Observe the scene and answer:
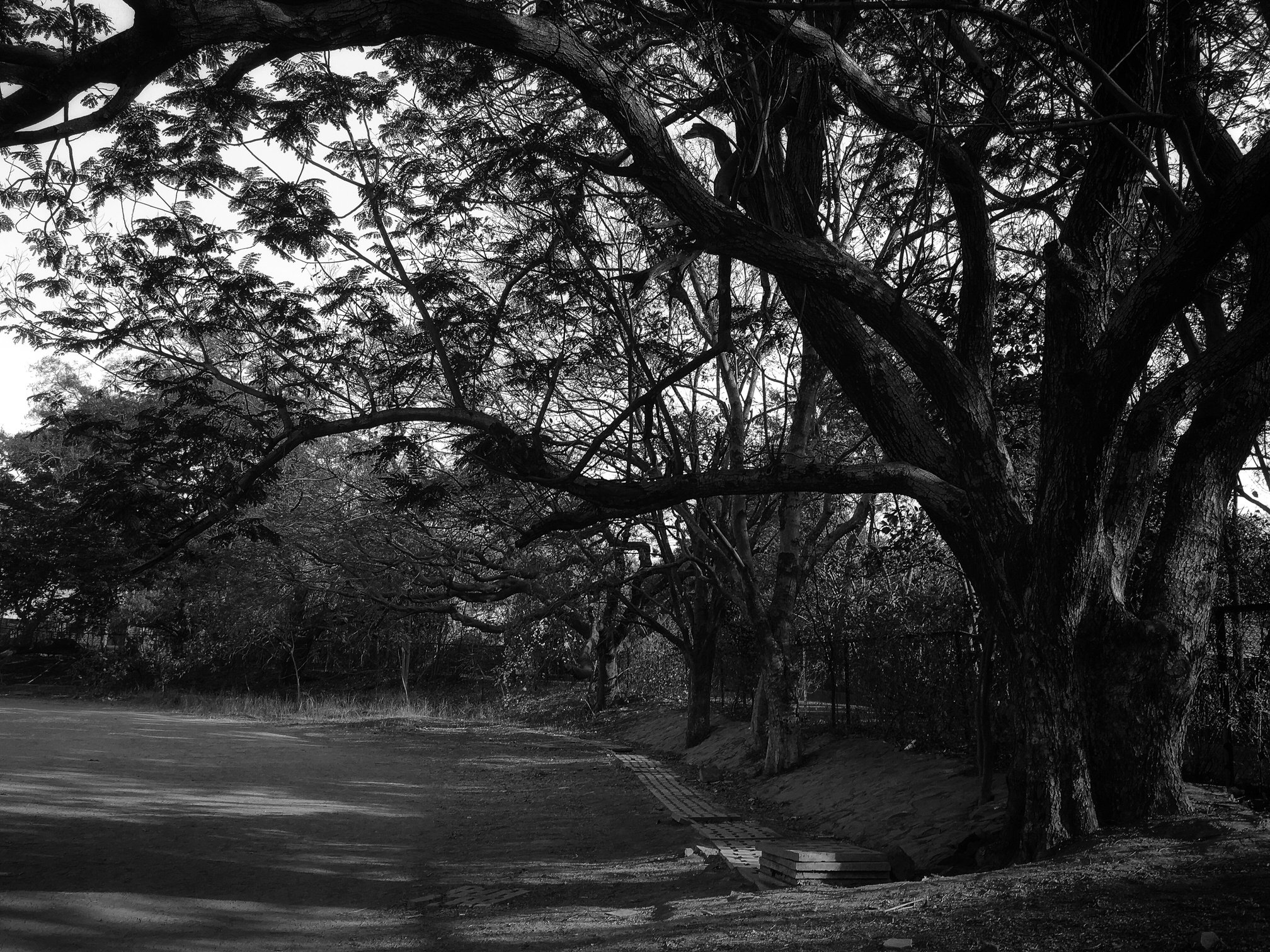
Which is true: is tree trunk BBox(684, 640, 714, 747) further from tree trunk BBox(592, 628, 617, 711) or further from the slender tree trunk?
the slender tree trunk

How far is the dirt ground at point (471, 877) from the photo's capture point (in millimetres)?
4453

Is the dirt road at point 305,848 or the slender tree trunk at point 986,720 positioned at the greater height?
the slender tree trunk at point 986,720

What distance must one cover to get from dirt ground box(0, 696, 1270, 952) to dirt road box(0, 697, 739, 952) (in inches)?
1.3

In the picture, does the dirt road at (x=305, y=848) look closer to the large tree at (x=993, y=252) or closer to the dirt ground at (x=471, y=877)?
the dirt ground at (x=471, y=877)

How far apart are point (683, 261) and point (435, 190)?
3.83 m

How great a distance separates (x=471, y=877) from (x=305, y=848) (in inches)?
79.5

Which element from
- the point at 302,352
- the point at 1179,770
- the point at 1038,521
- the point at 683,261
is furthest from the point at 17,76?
the point at 1179,770

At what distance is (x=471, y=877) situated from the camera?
767 centimetres

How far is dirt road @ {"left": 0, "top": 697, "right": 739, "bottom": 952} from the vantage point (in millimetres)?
6086

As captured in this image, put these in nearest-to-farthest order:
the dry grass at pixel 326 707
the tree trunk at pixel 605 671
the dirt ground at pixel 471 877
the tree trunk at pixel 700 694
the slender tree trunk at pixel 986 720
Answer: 1. the dirt ground at pixel 471 877
2. the slender tree trunk at pixel 986 720
3. the tree trunk at pixel 700 694
4. the tree trunk at pixel 605 671
5. the dry grass at pixel 326 707

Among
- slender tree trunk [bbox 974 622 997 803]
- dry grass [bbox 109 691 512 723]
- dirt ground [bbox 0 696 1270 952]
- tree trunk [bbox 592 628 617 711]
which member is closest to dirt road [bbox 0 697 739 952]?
dirt ground [bbox 0 696 1270 952]

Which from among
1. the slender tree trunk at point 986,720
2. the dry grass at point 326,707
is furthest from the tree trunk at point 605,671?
the slender tree trunk at point 986,720

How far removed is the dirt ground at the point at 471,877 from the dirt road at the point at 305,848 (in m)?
0.03

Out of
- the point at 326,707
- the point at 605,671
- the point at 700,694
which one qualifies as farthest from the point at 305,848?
the point at 326,707
